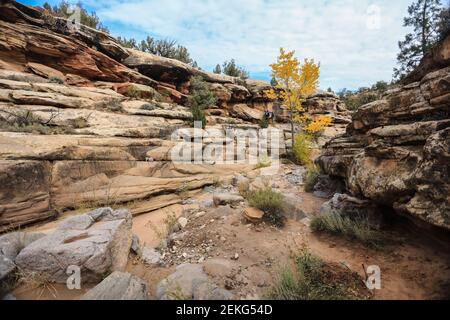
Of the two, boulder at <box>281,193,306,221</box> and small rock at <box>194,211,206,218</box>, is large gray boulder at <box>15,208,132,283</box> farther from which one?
boulder at <box>281,193,306,221</box>

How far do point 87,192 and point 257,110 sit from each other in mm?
19325

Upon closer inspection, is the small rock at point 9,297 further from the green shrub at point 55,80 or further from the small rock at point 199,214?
the green shrub at point 55,80

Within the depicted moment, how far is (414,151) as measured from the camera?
328cm

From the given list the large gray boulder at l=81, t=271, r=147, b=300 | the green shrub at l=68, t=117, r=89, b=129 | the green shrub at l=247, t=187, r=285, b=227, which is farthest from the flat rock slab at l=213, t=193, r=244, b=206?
the green shrub at l=68, t=117, r=89, b=129

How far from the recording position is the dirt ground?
2.70 metres

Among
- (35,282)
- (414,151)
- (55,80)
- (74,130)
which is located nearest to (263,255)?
(414,151)

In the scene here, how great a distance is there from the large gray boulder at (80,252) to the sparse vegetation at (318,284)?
94.5 inches

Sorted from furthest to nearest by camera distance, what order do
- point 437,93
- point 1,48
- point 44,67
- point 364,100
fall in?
point 364,100 < point 44,67 < point 1,48 < point 437,93

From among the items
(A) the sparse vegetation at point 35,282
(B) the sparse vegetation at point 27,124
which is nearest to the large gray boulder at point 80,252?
(A) the sparse vegetation at point 35,282

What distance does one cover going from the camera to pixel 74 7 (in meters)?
16.7

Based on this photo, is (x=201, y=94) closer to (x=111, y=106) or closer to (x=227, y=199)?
(x=111, y=106)

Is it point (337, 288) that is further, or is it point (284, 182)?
point (284, 182)
